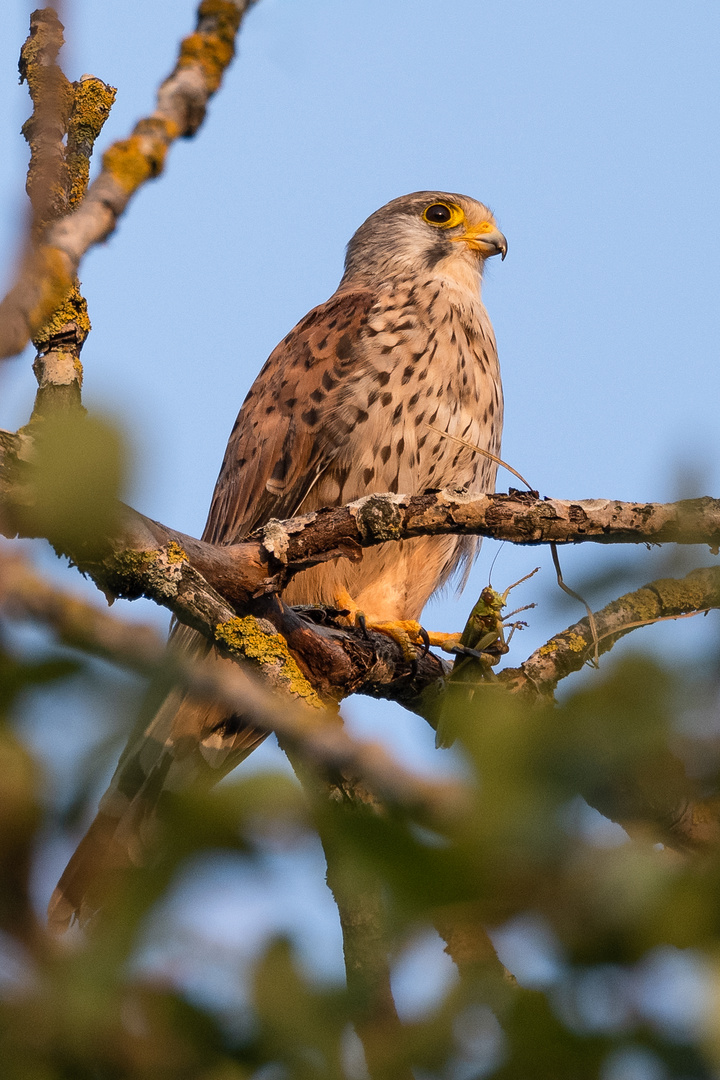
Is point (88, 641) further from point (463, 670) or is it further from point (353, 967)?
point (463, 670)

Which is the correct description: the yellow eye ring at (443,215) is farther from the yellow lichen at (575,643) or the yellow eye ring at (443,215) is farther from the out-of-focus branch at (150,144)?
the out-of-focus branch at (150,144)

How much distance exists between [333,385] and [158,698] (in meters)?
3.40

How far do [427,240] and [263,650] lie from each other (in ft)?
11.1

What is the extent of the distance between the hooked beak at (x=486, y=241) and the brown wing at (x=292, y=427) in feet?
2.67

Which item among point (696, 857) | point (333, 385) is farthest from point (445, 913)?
point (333, 385)

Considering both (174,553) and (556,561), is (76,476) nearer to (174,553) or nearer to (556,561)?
(174,553)

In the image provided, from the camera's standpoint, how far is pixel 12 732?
1.93ft

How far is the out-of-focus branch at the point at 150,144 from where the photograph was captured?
94 cm

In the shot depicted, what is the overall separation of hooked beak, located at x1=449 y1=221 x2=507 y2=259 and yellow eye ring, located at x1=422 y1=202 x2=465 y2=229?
0.14 meters

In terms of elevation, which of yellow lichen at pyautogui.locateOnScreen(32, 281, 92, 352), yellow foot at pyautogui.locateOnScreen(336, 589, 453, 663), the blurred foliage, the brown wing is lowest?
the blurred foliage

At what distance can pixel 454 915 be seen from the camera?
0.57 metres

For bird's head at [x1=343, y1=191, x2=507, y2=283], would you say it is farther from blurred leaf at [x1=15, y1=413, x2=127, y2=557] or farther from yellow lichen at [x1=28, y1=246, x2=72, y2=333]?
blurred leaf at [x1=15, y1=413, x2=127, y2=557]

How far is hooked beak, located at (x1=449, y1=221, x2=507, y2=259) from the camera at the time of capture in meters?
5.00

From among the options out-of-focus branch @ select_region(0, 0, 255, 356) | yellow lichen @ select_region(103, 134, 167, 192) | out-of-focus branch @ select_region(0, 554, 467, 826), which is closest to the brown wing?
out-of-focus branch @ select_region(0, 0, 255, 356)
